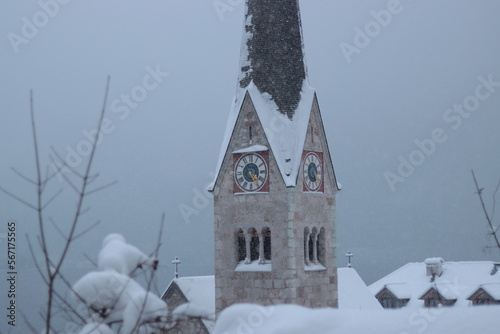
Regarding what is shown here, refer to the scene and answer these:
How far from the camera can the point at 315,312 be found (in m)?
6.77

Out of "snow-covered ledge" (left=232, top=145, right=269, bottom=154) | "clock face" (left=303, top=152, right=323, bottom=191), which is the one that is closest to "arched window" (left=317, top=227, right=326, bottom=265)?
"clock face" (left=303, top=152, right=323, bottom=191)

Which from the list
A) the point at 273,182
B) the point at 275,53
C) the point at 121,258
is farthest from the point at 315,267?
the point at 121,258

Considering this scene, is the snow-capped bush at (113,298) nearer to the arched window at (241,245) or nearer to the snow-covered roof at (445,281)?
the arched window at (241,245)

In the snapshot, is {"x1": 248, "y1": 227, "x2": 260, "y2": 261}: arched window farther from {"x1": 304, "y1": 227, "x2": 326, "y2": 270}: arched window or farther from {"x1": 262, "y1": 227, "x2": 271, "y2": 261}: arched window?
{"x1": 304, "y1": 227, "x2": 326, "y2": 270}: arched window

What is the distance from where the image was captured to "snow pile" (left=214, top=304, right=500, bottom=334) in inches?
255

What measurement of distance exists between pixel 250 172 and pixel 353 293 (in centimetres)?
1197

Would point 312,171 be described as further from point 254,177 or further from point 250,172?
point 250,172

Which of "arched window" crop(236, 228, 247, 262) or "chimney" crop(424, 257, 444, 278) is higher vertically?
"arched window" crop(236, 228, 247, 262)

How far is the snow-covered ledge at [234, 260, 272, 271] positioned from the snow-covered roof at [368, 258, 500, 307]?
2246cm

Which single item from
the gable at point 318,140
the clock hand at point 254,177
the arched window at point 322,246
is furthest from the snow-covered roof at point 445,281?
the clock hand at point 254,177

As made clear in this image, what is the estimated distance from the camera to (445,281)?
46.9 meters

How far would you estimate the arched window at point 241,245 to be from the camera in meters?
25.3

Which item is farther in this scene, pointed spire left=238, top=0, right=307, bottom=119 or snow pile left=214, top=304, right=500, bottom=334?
pointed spire left=238, top=0, right=307, bottom=119

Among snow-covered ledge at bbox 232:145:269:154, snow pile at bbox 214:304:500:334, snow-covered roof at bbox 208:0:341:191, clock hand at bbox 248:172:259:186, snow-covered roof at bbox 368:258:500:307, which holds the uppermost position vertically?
snow-covered roof at bbox 208:0:341:191
